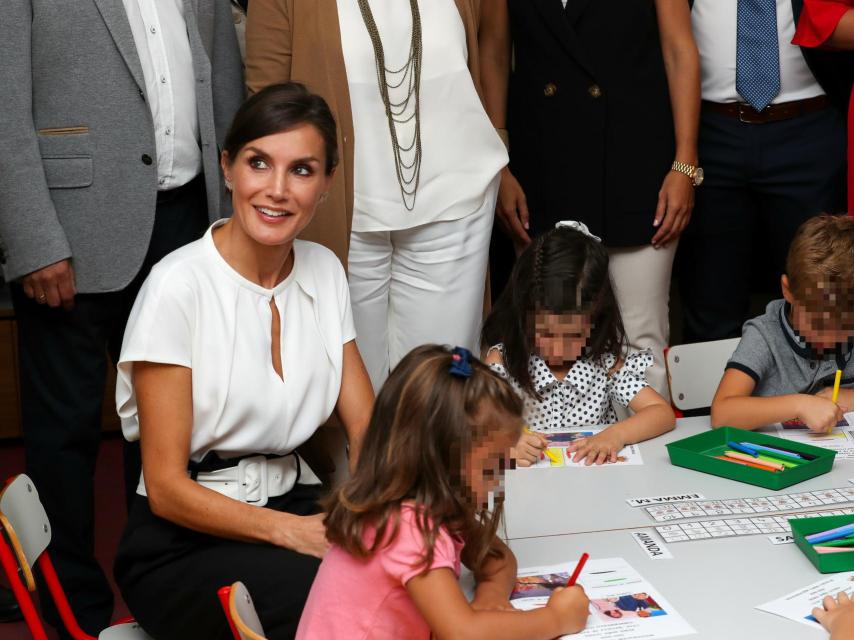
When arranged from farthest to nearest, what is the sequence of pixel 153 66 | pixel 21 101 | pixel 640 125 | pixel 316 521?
1. pixel 640 125
2. pixel 153 66
3. pixel 21 101
4. pixel 316 521

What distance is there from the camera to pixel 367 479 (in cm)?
156

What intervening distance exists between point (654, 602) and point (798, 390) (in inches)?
45.1

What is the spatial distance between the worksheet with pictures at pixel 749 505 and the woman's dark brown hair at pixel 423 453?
0.45 m

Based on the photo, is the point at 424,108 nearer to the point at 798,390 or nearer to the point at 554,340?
the point at 554,340

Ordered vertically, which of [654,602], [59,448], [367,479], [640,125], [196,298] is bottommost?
[59,448]

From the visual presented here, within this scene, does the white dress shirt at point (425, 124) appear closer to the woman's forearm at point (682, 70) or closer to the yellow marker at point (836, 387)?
the woman's forearm at point (682, 70)

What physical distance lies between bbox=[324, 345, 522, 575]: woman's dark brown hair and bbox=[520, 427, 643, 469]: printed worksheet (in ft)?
1.89

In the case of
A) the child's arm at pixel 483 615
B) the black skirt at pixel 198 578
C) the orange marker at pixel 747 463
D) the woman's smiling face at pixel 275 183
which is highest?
the woman's smiling face at pixel 275 183

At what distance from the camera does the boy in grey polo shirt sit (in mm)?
2441

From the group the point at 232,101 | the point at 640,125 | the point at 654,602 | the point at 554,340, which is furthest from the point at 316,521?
the point at 640,125

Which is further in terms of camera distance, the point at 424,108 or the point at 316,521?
the point at 424,108

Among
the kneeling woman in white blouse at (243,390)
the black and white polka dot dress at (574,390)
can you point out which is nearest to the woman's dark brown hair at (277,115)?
the kneeling woman in white blouse at (243,390)

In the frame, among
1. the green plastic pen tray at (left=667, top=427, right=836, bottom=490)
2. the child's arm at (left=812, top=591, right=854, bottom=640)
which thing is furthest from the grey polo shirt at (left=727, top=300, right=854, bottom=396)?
the child's arm at (left=812, top=591, right=854, bottom=640)

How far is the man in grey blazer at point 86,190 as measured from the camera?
7.73 feet
